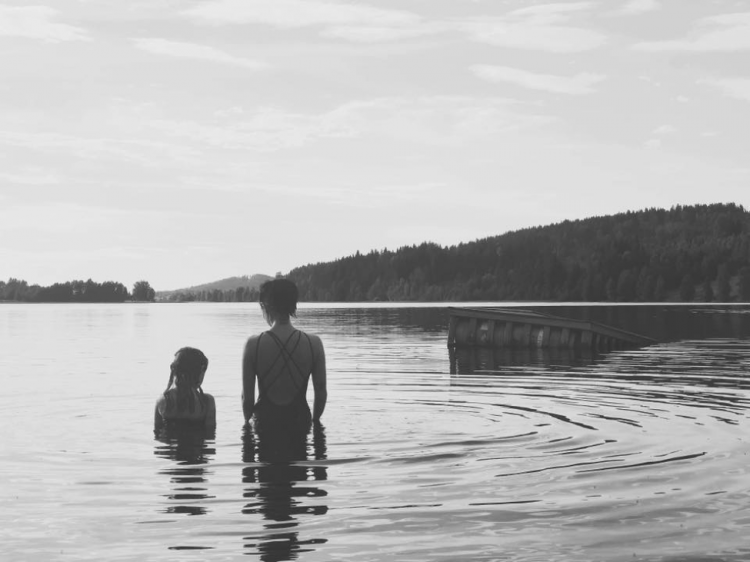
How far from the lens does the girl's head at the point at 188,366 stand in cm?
1270

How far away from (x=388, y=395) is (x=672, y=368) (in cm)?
1256

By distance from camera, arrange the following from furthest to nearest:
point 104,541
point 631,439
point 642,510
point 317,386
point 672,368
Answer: point 672,368, point 631,439, point 317,386, point 642,510, point 104,541

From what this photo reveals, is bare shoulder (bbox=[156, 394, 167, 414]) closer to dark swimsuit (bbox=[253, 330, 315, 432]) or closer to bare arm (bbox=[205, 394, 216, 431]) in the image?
bare arm (bbox=[205, 394, 216, 431])

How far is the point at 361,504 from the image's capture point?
9.63 meters

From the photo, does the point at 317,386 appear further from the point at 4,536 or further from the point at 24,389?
the point at 24,389

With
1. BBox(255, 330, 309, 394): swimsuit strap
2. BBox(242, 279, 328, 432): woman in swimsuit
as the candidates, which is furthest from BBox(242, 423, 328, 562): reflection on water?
BBox(255, 330, 309, 394): swimsuit strap

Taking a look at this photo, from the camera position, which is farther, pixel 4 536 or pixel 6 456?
pixel 6 456

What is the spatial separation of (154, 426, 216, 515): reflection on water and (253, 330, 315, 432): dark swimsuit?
2.92 feet

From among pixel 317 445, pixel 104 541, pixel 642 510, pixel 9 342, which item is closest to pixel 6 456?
pixel 317 445

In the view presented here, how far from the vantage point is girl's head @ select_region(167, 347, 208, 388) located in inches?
500

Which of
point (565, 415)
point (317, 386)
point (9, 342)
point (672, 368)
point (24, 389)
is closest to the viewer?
point (317, 386)

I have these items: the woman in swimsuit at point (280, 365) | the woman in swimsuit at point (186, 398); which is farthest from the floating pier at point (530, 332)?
the woman in swimsuit at point (280, 365)

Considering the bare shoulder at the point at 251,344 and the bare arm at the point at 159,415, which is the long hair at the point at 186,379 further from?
the bare shoulder at the point at 251,344

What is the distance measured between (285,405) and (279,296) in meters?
1.60
